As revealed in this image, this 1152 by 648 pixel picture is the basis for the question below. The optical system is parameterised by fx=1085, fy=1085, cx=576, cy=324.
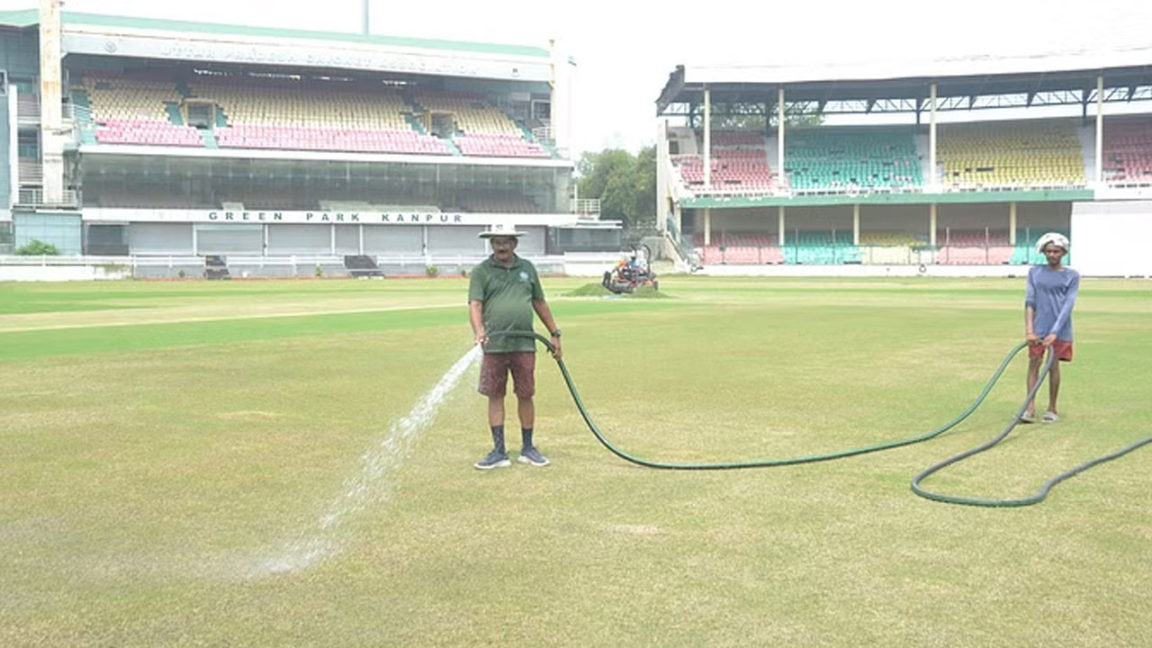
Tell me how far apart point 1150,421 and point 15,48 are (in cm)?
7772

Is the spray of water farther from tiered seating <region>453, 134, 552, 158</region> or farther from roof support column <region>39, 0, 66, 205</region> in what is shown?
tiered seating <region>453, 134, 552, 158</region>

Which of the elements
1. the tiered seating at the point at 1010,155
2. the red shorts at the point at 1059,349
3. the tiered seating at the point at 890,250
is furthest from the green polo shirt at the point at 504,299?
the tiered seating at the point at 1010,155

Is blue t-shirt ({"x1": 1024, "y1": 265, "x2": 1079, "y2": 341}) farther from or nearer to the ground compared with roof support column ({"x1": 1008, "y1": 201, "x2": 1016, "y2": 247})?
nearer to the ground

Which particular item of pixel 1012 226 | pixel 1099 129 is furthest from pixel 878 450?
pixel 1099 129

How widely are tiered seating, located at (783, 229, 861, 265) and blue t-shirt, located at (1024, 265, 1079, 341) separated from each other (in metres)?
61.6

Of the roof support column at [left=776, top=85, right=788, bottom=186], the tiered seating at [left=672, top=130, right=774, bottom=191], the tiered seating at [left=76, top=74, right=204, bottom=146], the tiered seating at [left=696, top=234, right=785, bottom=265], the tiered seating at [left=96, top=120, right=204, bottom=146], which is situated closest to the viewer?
the tiered seating at [left=96, top=120, right=204, bottom=146]

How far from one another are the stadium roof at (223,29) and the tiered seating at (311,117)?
4861mm

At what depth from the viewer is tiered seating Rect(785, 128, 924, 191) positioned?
76562 mm

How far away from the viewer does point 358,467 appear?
344 inches

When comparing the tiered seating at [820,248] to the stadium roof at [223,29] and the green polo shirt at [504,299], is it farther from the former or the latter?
the green polo shirt at [504,299]

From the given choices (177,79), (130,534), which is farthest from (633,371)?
(177,79)

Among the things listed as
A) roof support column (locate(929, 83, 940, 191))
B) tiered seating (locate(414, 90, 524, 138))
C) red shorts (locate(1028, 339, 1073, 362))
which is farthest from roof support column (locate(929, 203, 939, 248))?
red shorts (locate(1028, 339, 1073, 362))

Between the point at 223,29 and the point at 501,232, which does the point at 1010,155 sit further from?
the point at 501,232

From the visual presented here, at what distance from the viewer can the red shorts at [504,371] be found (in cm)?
881
